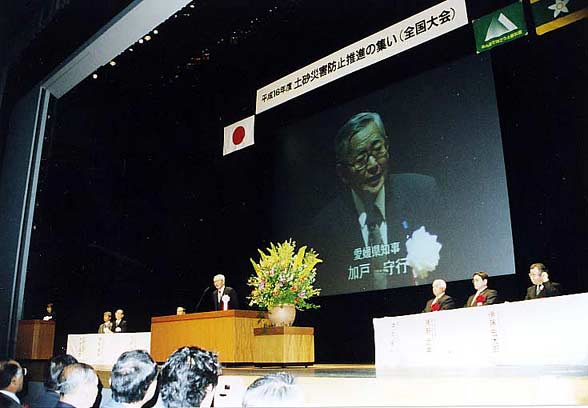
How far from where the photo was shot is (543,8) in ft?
14.6

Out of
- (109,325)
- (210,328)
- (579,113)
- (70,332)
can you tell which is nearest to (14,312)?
(210,328)

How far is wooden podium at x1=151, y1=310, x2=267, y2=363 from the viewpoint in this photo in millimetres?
4203

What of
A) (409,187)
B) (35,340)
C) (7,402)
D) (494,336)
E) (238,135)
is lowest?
(7,402)

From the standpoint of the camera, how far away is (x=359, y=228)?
549 centimetres

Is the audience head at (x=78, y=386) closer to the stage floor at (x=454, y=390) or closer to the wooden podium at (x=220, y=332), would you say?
the stage floor at (x=454, y=390)

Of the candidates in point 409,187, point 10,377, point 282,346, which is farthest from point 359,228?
point 10,377

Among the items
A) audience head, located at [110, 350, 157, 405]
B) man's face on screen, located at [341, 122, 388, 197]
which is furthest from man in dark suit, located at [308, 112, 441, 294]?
audience head, located at [110, 350, 157, 405]

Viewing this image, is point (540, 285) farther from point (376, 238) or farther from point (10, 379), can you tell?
point (10, 379)

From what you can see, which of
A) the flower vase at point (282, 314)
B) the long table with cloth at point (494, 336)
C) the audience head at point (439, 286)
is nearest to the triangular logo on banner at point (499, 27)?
the audience head at point (439, 286)

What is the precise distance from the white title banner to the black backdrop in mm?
400

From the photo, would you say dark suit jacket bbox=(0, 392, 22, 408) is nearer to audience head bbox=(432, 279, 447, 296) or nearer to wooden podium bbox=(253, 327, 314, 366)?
wooden podium bbox=(253, 327, 314, 366)

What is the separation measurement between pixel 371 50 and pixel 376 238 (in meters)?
1.77

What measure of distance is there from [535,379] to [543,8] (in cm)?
344

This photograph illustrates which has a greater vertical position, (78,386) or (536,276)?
(536,276)
